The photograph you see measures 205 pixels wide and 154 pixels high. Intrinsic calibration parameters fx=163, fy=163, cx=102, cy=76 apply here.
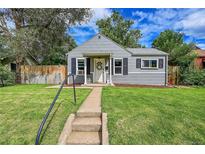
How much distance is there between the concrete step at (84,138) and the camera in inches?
137

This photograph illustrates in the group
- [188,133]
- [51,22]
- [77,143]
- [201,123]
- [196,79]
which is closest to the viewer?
[77,143]

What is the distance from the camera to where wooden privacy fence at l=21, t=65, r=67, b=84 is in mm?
15742

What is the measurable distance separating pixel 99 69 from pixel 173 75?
7.13m

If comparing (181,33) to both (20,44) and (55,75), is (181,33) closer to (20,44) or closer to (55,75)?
(55,75)

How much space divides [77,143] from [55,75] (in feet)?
43.0

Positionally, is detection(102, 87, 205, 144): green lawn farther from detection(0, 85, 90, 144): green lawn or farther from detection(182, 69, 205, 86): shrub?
detection(182, 69, 205, 86): shrub

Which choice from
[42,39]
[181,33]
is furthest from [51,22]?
[181,33]

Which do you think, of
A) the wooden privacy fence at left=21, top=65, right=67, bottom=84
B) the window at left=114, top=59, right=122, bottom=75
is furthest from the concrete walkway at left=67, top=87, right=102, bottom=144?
the wooden privacy fence at left=21, top=65, right=67, bottom=84

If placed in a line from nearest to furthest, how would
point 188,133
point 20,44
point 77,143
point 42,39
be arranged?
point 77,143 < point 188,133 < point 20,44 < point 42,39

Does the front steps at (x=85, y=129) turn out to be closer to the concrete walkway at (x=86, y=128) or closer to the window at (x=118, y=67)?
the concrete walkway at (x=86, y=128)

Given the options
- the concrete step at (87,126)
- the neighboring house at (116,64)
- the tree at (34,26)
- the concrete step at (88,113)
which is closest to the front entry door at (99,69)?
the neighboring house at (116,64)

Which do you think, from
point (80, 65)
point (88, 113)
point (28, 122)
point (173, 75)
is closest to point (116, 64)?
point (80, 65)

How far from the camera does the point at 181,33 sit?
30.4 metres

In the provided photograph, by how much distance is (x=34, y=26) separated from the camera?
15.4 metres
